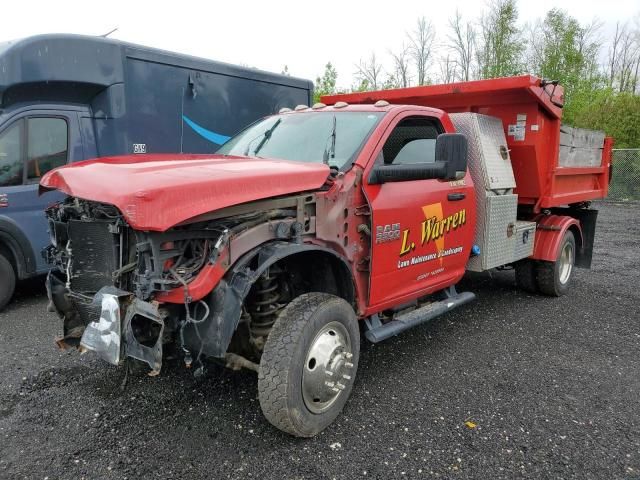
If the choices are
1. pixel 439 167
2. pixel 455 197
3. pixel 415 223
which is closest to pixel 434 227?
pixel 415 223

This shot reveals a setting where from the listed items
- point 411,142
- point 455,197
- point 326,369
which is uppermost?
point 411,142

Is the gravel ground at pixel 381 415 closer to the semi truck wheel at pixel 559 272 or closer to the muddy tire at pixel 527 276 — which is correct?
the semi truck wheel at pixel 559 272

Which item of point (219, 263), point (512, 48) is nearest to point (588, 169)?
point (219, 263)

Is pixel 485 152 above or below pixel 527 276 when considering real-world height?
above

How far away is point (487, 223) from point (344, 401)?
2.46m

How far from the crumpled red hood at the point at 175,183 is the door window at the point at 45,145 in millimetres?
2972

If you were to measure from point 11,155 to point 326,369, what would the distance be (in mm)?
4630

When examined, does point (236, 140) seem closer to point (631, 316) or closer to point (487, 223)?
point (487, 223)

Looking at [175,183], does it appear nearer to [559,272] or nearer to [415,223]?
[415,223]

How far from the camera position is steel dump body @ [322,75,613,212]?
214 inches

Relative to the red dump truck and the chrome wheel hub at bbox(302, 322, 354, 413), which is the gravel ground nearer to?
the chrome wheel hub at bbox(302, 322, 354, 413)

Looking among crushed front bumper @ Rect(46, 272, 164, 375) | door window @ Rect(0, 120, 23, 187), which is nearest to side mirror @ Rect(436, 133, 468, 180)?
crushed front bumper @ Rect(46, 272, 164, 375)

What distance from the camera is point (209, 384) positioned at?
3.92 metres

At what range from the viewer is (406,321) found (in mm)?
4133
